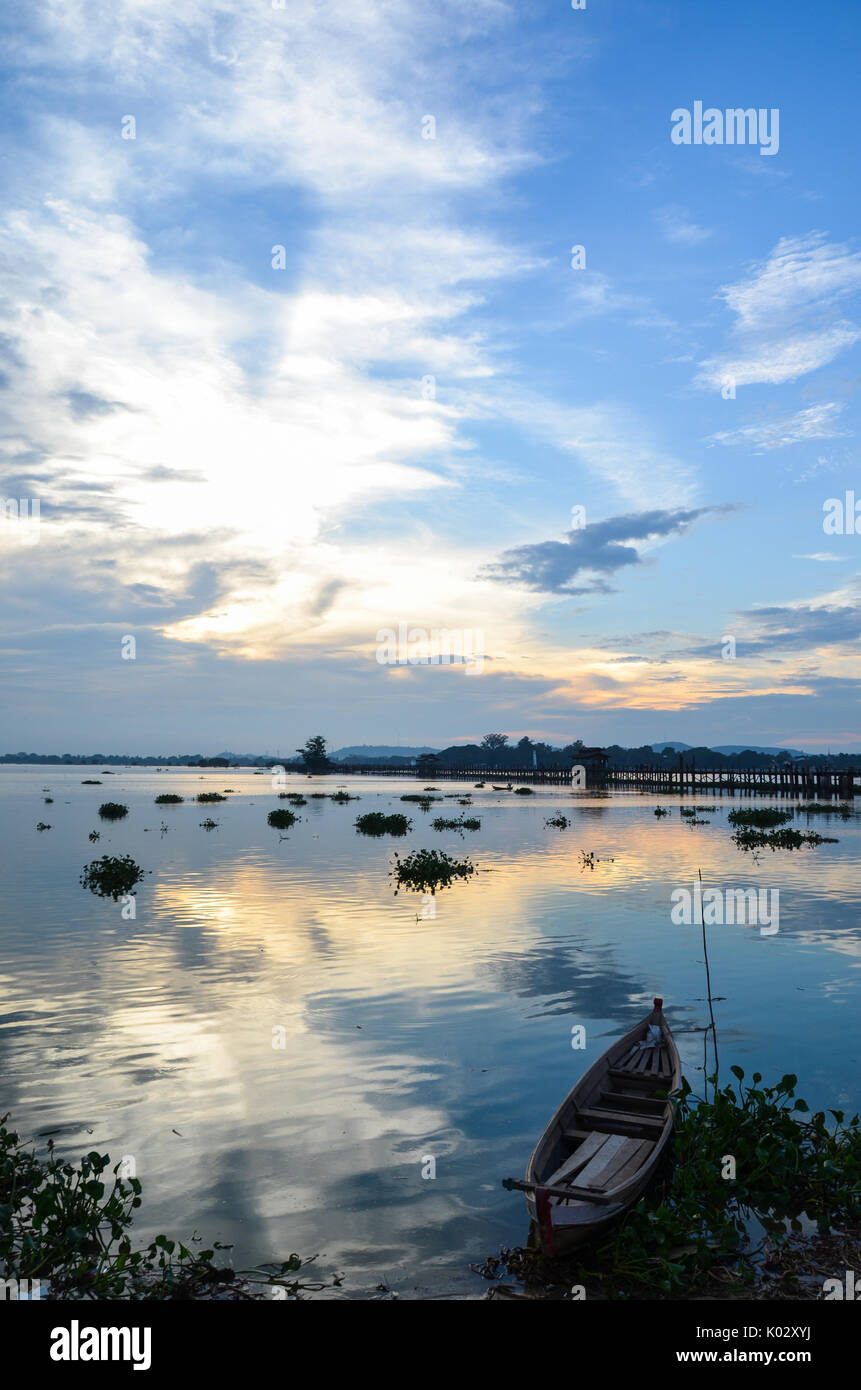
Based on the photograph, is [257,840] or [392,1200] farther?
[257,840]

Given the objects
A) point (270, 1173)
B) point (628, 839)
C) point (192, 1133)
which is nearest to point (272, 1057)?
point (192, 1133)

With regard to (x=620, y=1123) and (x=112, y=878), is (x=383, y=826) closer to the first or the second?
(x=112, y=878)

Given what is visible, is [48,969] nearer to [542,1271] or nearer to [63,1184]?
[63,1184]

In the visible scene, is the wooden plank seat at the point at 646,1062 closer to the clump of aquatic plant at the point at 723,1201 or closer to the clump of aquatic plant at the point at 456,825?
the clump of aquatic plant at the point at 723,1201

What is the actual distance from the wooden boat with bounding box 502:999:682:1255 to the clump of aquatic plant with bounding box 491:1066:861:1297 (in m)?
0.24

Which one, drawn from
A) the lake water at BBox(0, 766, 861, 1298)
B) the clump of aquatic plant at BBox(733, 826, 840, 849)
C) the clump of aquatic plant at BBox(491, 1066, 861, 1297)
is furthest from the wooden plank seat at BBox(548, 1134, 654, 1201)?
the clump of aquatic plant at BBox(733, 826, 840, 849)

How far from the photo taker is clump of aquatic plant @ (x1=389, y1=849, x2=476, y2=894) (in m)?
30.4

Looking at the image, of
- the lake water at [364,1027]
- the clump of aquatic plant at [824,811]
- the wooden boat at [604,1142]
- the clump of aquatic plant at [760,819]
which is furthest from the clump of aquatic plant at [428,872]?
the clump of aquatic plant at [824,811]

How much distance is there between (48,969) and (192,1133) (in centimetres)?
920

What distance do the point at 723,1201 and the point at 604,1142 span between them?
1284 millimetres
